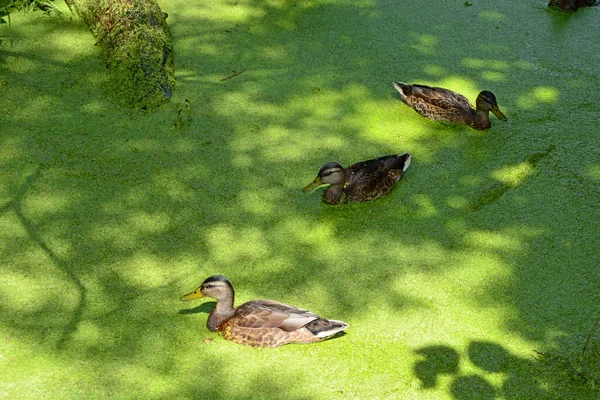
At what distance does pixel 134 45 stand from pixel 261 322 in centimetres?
253

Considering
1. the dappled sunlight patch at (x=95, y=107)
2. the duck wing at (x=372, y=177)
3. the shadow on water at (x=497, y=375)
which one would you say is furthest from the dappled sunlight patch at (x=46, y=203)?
the shadow on water at (x=497, y=375)

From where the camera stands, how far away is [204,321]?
3557mm

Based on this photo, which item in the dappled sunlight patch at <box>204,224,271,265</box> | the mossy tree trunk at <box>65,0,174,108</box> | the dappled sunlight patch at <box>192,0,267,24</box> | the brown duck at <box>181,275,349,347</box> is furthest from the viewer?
the dappled sunlight patch at <box>192,0,267,24</box>

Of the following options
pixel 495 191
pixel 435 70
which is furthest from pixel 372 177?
pixel 435 70

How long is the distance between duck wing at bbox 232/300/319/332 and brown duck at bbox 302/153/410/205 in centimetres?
96

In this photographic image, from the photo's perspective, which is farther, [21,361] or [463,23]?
[463,23]

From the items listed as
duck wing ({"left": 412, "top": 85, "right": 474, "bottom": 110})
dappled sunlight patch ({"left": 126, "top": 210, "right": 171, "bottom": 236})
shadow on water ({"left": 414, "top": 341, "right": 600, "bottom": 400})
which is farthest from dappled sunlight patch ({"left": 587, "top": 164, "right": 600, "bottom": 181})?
dappled sunlight patch ({"left": 126, "top": 210, "right": 171, "bottom": 236})

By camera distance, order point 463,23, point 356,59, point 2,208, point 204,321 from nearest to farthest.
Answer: point 204,321 → point 2,208 → point 356,59 → point 463,23

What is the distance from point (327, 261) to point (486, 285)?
32.1 inches

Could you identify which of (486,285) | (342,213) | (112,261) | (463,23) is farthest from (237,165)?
(463,23)

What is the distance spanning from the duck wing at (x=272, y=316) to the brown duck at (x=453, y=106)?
2.02m

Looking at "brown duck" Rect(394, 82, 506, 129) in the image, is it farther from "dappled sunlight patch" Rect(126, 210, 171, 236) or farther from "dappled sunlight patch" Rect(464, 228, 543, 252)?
"dappled sunlight patch" Rect(126, 210, 171, 236)

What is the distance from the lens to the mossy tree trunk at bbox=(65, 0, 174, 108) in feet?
16.2

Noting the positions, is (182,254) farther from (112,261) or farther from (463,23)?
(463,23)
